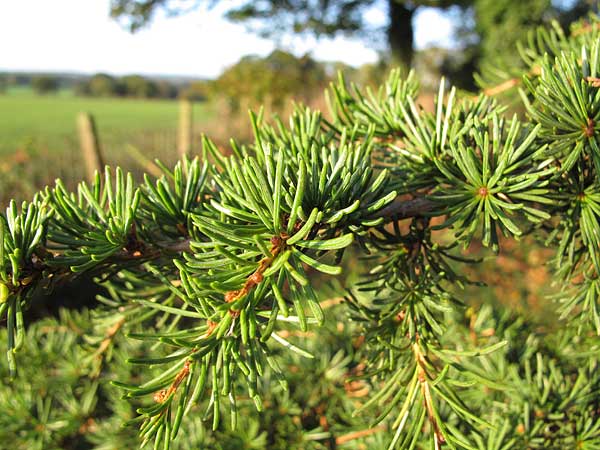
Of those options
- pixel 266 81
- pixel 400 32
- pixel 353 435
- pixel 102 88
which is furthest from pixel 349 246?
pixel 102 88

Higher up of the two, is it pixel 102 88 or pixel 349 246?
pixel 102 88

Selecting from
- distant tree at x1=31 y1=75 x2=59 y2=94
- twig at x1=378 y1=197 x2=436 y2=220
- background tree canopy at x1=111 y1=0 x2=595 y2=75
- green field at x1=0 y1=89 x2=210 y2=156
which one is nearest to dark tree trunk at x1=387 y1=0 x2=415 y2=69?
background tree canopy at x1=111 y1=0 x2=595 y2=75

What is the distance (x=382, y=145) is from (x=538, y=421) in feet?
0.72

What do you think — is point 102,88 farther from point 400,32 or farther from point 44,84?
point 400,32

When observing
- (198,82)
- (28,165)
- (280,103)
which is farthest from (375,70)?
(28,165)

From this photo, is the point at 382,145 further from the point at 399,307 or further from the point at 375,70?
the point at 375,70

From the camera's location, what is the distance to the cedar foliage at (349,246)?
0.60 feet


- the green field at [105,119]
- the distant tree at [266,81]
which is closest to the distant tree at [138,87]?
the green field at [105,119]

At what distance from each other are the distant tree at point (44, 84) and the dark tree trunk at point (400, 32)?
17.2 m

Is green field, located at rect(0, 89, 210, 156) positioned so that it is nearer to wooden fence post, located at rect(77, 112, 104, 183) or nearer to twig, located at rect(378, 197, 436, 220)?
wooden fence post, located at rect(77, 112, 104, 183)

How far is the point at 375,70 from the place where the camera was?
23.2 ft

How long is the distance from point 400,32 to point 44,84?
58.6 ft

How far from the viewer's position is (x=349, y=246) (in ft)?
0.86

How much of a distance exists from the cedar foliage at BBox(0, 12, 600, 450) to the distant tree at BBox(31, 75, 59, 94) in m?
21.2
